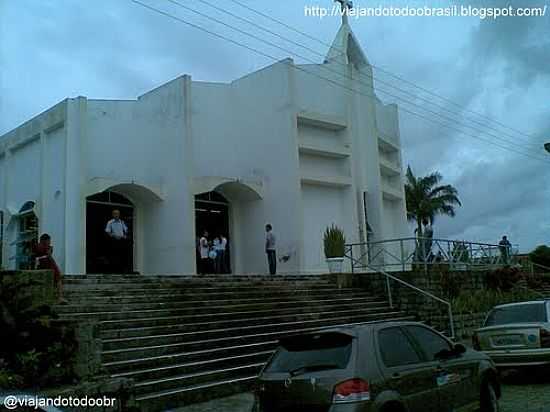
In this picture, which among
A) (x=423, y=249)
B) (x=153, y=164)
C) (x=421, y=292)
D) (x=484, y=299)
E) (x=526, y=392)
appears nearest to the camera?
(x=526, y=392)

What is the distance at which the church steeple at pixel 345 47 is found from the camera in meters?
24.6

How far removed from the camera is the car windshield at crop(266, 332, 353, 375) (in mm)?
5551

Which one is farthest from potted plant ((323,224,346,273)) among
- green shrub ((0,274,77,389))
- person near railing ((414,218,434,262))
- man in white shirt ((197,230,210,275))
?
green shrub ((0,274,77,389))

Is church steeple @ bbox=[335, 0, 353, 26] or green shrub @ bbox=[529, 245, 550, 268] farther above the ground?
church steeple @ bbox=[335, 0, 353, 26]

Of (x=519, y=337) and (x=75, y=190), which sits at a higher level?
(x=75, y=190)

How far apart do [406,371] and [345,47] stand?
69.4 feet

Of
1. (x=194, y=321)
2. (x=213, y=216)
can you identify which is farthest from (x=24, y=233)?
(x=194, y=321)

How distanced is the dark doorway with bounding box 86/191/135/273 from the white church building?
5cm

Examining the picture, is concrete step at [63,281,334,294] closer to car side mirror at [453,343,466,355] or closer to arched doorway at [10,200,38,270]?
car side mirror at [453,343,466,355]

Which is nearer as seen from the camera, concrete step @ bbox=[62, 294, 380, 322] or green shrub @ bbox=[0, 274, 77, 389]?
green shrub @ bbox=[0, 274, 77, 389]

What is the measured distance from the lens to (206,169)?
21.6 meters

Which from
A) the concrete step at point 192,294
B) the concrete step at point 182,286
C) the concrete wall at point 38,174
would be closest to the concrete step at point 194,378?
the concrete step at point 192,294

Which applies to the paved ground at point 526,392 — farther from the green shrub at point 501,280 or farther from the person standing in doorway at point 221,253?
the person standing in doorway at point 221,253

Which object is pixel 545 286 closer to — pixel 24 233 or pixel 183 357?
pixel 183 357
